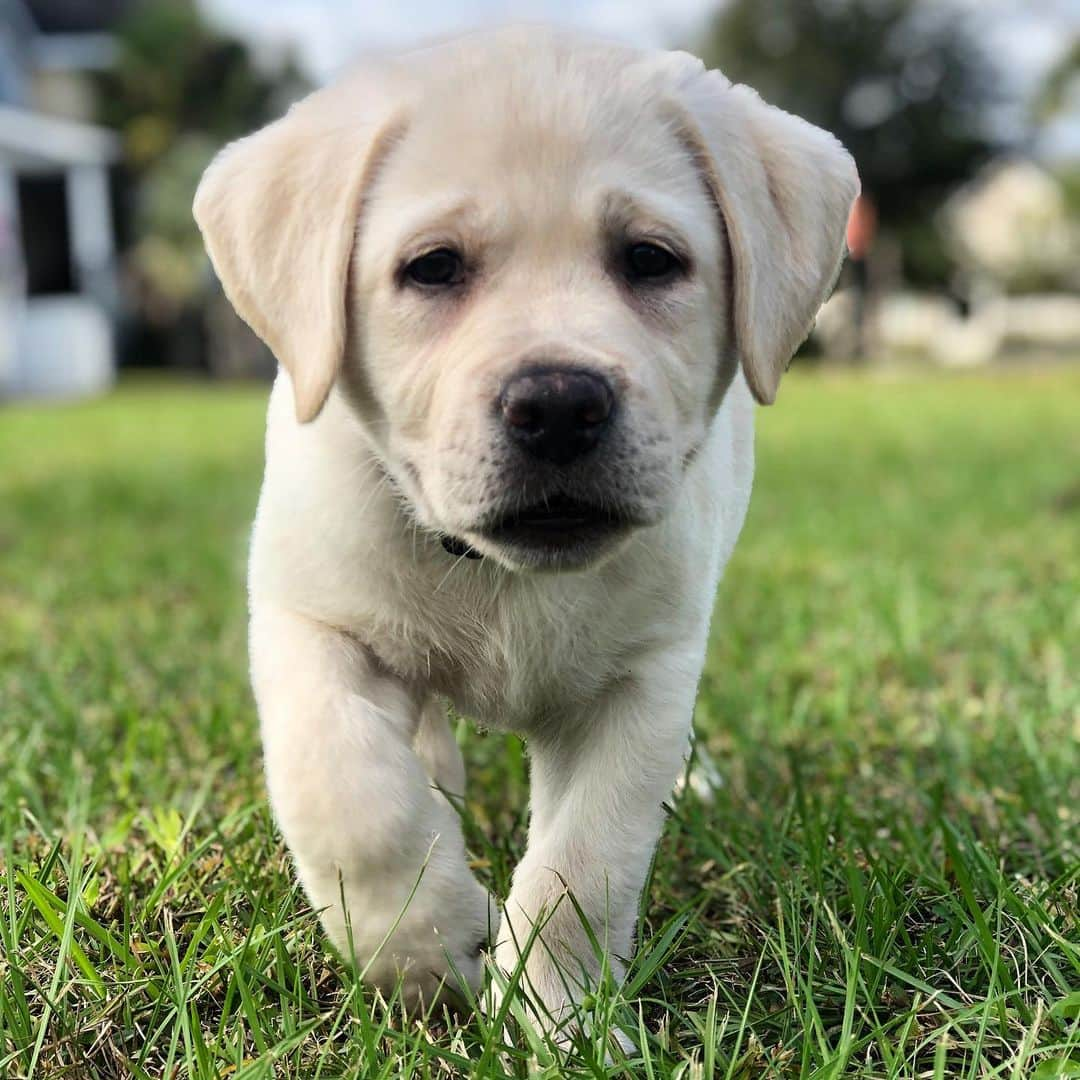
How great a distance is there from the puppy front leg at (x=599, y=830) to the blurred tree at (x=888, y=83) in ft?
137

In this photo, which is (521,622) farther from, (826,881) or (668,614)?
(826,881)

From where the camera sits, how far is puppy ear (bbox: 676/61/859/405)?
2.40 meters

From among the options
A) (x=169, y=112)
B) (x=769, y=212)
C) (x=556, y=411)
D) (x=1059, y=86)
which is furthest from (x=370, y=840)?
(x=169, y=112)

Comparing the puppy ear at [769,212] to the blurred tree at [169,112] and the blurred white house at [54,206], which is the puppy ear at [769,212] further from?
the blurred tree at [169,112]

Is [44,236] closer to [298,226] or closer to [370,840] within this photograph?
[298,226]

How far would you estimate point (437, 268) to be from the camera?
2.28 meters

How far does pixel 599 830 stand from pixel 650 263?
901mm

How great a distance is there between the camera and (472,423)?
212 cm

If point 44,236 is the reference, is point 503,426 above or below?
above

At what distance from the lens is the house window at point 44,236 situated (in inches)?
1079

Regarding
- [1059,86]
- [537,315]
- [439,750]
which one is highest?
[537,315]

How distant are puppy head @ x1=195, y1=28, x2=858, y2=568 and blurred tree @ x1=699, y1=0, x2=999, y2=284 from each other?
41.5 meters

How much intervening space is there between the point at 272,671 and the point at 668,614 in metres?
0.67

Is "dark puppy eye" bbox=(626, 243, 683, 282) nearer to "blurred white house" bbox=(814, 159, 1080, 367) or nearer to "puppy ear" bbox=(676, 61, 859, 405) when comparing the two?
"puppy ear" bbox=(676, 61, 859, 405)
